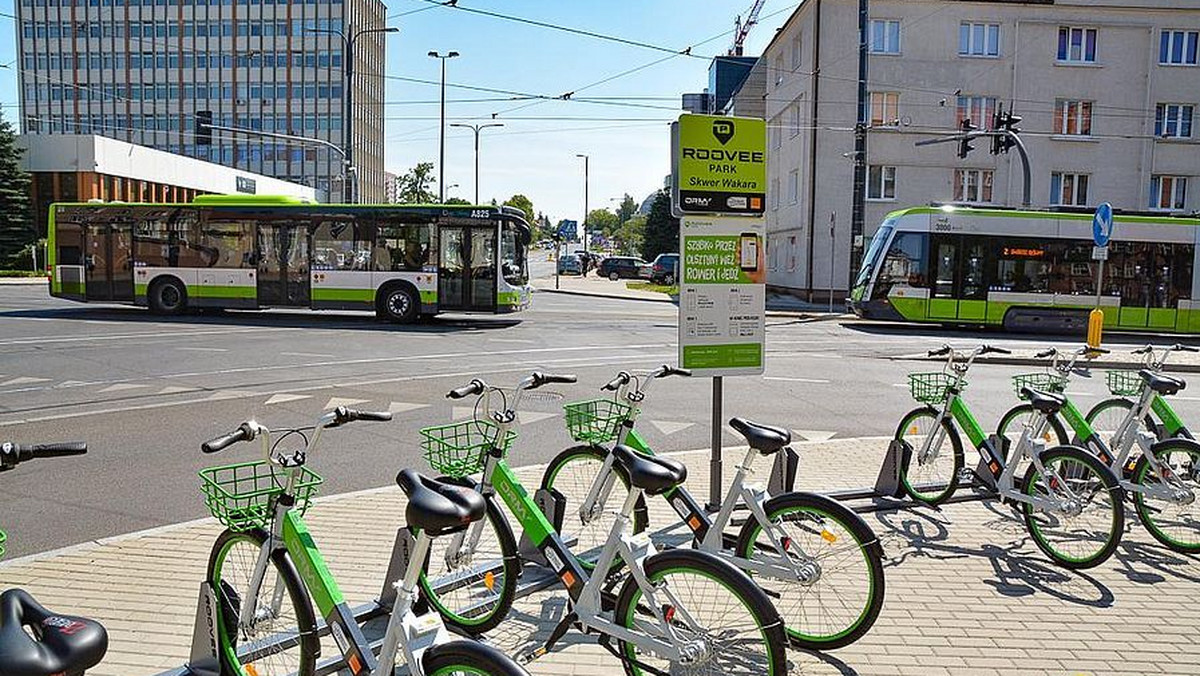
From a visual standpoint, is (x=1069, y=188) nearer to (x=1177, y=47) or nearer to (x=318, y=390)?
(x=1177, y=47)

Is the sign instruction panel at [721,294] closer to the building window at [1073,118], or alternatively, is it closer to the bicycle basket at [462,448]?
the bicycle basket at [462,448]

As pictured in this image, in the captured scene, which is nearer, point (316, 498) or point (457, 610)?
point (457, 610)

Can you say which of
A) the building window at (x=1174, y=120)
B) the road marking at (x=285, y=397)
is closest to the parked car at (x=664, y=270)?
the building window at (x=1174, y=120)

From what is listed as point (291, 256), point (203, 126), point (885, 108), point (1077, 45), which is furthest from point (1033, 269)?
point (203, 126)

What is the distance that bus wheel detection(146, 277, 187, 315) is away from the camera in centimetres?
2411

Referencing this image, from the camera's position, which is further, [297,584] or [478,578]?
[478,578]

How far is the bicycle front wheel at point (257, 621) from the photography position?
3561mm

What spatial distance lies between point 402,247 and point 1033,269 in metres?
16.4

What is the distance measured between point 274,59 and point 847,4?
76078mm

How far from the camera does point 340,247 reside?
23.3 m

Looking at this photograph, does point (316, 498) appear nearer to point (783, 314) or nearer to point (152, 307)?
point (152, 307)

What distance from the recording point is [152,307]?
24.3 m

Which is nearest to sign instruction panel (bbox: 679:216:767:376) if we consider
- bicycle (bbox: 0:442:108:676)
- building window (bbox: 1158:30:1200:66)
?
bicycle (bbox: 0:442:108:676)

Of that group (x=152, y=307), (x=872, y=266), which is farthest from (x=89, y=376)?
(x=872, y=266)
